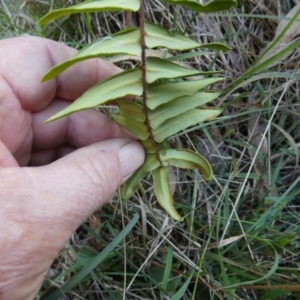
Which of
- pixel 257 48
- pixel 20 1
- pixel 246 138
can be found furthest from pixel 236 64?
pixel 20 1

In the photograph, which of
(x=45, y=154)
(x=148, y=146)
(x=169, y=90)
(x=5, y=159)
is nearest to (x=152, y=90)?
(x=169, y=90)

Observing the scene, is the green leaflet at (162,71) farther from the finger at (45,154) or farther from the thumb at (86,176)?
the finger at (45,154)

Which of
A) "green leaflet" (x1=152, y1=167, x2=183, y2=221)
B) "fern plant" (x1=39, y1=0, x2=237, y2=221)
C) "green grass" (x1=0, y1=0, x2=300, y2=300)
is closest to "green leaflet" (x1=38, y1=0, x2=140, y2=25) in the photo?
"fern plant" (x1=39, y1=0, x2=237, y2=221)

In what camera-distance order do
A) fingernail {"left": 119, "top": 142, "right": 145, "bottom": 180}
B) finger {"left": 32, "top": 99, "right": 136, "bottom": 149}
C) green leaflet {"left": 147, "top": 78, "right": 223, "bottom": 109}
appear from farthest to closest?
finger {"left": 32, "top": 99, "right": 136, "bottom": 149} → fingernail {"left": 119, "top": 142, "right": 145, "bottom": 180} → green leaflet {"left": 147, "top": 78, "right": 223, "bottom": 109}

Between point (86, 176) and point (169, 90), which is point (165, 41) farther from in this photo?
point (86, 176)

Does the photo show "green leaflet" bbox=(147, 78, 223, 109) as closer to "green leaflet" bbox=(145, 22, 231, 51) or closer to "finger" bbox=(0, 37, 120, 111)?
"green leaflet" bbox=(145, 22, 231, 51)

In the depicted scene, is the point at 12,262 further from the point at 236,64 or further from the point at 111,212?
the point at 236,64

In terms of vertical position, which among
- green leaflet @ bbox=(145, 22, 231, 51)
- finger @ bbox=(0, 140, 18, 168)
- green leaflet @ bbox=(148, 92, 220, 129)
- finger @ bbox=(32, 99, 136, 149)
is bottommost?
finger @ bbox=(32, 99, 136, 149)
